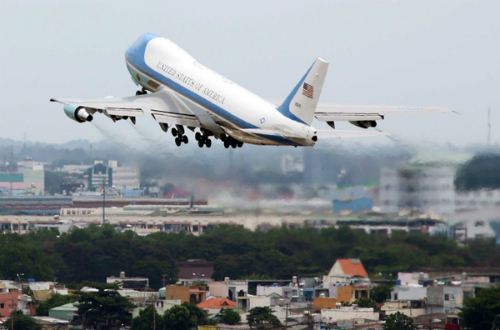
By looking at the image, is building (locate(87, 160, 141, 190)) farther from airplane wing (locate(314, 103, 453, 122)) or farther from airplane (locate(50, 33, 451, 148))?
airplane wing (locate(314, 103, 453, 122))

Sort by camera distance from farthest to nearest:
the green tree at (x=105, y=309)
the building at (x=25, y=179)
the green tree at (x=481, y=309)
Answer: the building at (x=25, y=179)
the green tree at (x=105, y=309)
the green tree at (x=481, y=309)

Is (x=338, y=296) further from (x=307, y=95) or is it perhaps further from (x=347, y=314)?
(x=307, y=95)

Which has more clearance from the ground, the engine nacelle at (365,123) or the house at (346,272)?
the engine nacelle at (365,123)

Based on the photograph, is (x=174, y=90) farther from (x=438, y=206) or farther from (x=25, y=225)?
(x=25, y=225)

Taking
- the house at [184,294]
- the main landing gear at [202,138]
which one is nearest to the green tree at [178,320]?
the house at [184,294]

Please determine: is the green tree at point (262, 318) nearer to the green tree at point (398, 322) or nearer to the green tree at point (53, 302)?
the green tree at point (398, 322)

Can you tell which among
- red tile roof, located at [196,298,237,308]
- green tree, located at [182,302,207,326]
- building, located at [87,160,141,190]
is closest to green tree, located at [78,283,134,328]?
green tree, located at [182,302,207,326]
